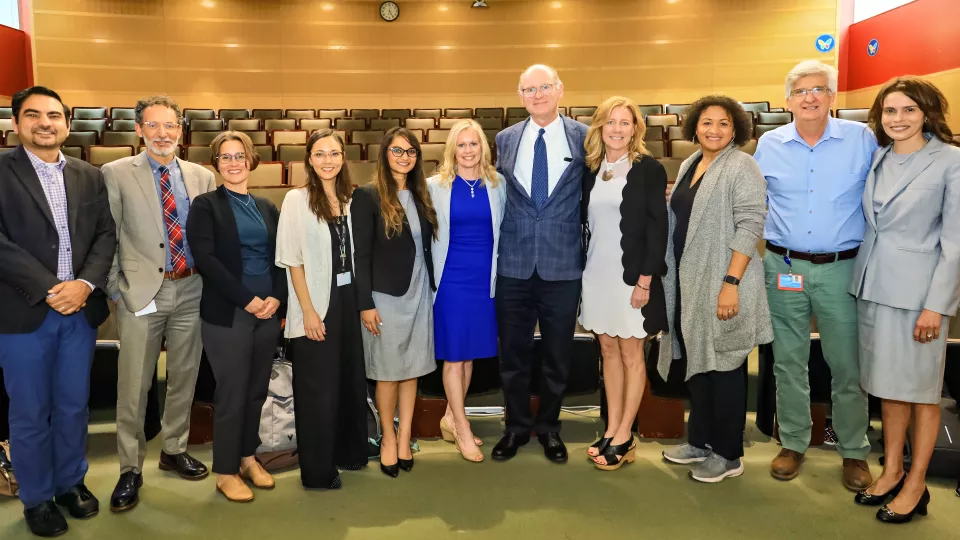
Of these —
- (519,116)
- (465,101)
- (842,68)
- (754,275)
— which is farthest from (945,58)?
(754,275)

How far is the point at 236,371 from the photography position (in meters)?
2.07

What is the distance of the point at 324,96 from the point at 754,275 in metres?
8.53

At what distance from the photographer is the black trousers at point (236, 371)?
2.06 m

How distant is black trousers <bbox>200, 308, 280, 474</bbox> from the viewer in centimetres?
206

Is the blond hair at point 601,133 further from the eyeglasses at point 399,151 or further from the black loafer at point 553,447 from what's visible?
the black loafer at point 553,447

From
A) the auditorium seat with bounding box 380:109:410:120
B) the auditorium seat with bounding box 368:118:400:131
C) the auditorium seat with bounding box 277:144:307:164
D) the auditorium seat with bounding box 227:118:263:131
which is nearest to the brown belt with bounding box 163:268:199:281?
the auditorium seat with bounding box 277:144:307:164

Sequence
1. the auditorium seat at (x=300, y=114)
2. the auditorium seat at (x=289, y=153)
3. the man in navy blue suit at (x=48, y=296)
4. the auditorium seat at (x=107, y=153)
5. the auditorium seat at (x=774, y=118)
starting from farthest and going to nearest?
the auditorium seat at (x=300, y=114) < the auditorium seat at (x=774, y=118) < the auditorium seat at (x=289, y=153) < the auditorium seat at (x=107, y=153) < the man in navy blue suit at (x=48, y=296)

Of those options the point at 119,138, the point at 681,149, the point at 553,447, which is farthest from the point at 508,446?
the point at 119,138

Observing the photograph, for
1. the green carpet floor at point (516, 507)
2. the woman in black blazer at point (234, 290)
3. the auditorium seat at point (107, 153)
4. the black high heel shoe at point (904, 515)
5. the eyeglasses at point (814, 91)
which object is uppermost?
the auditorium seat at point (107, 153)

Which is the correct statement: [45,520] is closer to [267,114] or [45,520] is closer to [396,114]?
[396,114]

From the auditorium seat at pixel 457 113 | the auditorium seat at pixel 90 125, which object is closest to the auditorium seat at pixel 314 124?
the auditorium seat at pixel 457 113

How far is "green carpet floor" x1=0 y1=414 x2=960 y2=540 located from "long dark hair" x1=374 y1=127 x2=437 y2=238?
34.9 inches

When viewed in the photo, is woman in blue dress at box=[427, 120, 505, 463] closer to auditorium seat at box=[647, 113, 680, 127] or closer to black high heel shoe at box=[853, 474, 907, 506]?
black high heel shoe at box=[853, 474, 907, 506]

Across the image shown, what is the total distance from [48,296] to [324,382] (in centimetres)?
84
